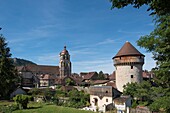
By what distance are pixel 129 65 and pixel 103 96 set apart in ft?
27.9

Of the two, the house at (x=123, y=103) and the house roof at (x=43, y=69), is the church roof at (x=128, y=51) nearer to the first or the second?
the house at (x=123, y=103)

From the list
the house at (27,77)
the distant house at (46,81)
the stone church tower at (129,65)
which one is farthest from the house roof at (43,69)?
the stone church tower at (129,65)

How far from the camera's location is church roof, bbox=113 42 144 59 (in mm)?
40594

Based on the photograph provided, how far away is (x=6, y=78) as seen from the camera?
3872 cm

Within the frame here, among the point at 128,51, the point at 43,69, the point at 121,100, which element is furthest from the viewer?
the point at 43,69

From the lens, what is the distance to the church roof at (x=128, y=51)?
40.6 metres

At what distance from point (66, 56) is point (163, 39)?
86.2m

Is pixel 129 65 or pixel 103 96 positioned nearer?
pixel 103 96


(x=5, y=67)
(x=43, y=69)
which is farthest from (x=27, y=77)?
(x=5, y=67)

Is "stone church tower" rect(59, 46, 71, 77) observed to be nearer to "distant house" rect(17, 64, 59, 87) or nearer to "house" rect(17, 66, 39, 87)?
"distant house" rect(17, 64, 59, 87)

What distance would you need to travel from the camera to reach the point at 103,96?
3766cm

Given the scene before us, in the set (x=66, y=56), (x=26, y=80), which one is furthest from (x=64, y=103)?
(x=66, y=56)

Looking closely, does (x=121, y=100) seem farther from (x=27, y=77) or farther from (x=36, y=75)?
(x=36, y=75)

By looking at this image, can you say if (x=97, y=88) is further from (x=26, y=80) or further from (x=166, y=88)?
(x=26, y=80)
